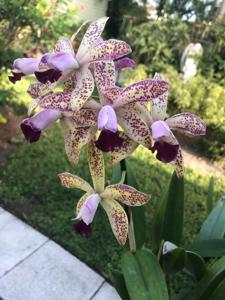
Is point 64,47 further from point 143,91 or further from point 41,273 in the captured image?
point 41,273

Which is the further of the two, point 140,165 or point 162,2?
point 162,2

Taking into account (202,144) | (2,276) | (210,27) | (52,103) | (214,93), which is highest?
(52,103)

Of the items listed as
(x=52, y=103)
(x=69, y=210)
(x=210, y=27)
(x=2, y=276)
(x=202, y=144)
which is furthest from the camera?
(x=210, y=27)

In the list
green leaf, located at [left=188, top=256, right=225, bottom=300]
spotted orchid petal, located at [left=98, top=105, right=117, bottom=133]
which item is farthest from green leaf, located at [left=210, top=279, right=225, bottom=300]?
spotted orchid petal, located at [left=98, top=105, right=117, bottom=133]

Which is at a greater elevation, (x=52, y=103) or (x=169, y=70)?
(x=52, y=103)

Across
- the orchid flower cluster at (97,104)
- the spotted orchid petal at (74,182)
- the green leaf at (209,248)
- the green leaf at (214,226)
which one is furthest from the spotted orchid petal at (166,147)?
the green leaf at (214,226)

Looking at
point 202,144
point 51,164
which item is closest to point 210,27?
point 202,144

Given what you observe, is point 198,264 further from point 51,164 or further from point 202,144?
point 202,144

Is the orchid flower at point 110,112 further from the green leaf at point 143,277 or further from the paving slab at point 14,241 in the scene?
the paving slab at point 14,241
